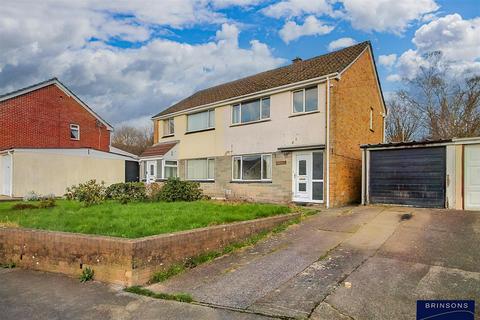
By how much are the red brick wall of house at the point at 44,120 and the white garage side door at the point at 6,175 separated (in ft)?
7.11

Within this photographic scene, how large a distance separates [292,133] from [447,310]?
1201 centimetres

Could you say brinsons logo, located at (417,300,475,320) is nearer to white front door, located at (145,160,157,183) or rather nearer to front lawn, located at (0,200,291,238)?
front lawn, located at (0,200,291,238)

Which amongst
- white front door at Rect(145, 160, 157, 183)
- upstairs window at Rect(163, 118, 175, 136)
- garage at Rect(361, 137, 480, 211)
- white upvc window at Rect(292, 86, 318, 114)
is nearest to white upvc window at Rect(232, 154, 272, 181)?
white upvc window at Rect(292, 86, 318, 114)

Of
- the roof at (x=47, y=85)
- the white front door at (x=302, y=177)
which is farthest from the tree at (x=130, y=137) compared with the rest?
the white front door at (x=302, y=177)

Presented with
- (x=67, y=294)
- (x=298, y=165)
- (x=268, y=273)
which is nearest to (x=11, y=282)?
(x=67, y=294)

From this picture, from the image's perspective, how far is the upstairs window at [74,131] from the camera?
95.8ft

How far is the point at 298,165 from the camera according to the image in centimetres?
1583

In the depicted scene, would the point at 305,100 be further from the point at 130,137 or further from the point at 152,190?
the point at 130,137

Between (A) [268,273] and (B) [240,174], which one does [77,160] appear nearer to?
(B) [240,174]

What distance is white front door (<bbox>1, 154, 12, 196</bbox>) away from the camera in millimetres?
22266

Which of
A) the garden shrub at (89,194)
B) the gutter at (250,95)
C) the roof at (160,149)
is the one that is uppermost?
the gutter at (250,95)

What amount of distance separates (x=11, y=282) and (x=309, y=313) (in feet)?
19.2

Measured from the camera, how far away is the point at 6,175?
22922 mm

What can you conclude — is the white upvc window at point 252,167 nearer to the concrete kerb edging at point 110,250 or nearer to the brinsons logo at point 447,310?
the concrete kerb edging at point 110,250
